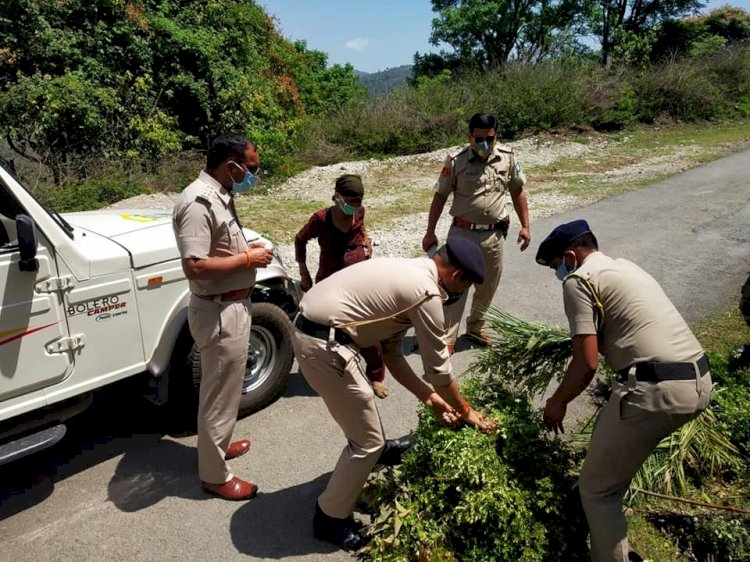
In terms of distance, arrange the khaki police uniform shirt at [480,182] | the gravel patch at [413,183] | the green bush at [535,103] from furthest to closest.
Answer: the green bush at [535,103] < the gravel patch at [413,183] < the khaki police uniform shirt at [480,182]

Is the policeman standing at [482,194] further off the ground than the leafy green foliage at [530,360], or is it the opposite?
the policeman standing at [482,194]

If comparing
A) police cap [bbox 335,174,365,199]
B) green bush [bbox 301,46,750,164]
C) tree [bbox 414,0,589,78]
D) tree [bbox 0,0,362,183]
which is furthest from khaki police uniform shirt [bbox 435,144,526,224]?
tree [bbox 414,0,589,78]

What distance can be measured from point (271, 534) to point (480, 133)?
3.59 metres

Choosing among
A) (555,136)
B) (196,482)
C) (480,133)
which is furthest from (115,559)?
(555,136)

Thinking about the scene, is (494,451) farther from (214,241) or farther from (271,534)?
(214,241)

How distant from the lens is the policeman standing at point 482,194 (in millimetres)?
5031

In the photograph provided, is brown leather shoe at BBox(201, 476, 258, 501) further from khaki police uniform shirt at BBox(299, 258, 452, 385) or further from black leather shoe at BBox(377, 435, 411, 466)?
khaki police uniform shirt at BBox(299, 258, 452, 385)

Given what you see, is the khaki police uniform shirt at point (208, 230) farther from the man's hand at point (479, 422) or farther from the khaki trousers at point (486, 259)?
the khaki trousers at point (486, 259)

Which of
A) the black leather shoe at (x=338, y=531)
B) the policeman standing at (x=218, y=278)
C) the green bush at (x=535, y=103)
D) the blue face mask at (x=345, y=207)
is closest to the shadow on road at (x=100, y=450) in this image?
the policeman standing at (x=218, y=278)

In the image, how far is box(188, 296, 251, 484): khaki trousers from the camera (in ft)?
10.7

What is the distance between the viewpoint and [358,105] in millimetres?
16641

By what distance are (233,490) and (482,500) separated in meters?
1.60

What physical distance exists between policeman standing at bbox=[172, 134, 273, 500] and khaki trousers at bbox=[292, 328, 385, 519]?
54 cm

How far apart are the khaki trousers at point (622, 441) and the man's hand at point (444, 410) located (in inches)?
26.7
